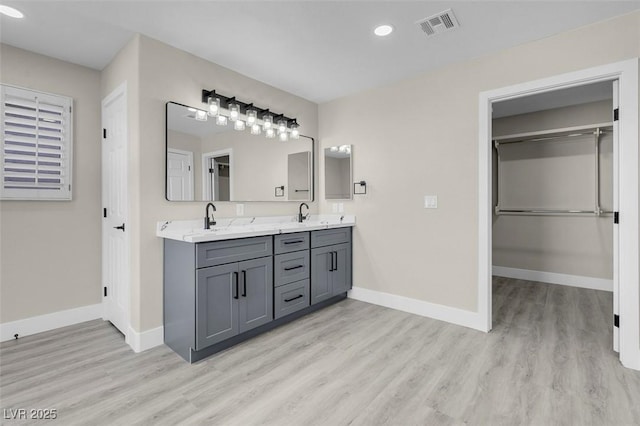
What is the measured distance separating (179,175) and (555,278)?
5.07m

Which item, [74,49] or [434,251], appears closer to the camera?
[74,49]

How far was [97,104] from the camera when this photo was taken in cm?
310

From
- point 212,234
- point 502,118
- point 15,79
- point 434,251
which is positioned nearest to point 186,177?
point 212,234

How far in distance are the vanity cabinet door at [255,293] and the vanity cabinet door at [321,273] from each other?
23.2 inches

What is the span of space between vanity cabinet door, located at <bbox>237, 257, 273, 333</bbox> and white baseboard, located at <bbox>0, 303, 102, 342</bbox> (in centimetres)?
170

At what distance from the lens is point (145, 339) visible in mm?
2480

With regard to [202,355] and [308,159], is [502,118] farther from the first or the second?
[202,355]

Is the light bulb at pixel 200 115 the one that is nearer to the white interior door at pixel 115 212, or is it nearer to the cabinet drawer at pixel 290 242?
the white interior door at pixel 115 212

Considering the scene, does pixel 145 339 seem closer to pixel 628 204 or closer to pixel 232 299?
pixel 232 299

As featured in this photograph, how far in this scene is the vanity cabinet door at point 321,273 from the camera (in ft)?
10.7

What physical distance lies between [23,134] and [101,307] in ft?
5.65

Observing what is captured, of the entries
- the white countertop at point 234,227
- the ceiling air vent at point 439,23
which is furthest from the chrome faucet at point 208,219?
the ceiling air vent at point 439,23

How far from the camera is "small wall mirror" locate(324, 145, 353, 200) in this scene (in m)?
3.85

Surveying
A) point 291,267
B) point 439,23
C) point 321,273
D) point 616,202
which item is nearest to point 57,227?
point 291,267
